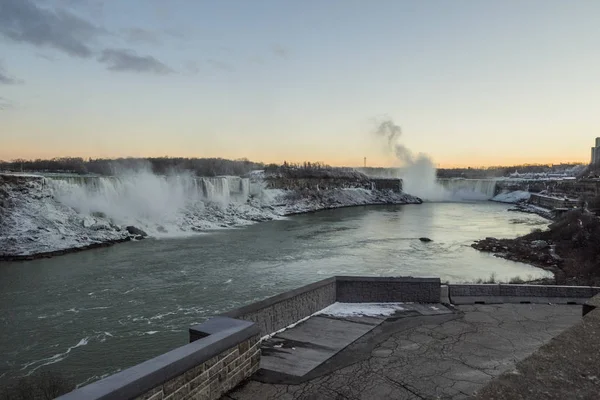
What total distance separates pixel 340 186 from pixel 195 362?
79037mm

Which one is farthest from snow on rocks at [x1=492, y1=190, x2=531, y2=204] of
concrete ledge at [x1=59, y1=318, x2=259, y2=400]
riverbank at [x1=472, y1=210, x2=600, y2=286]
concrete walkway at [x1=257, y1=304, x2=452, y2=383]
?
concrete ledge at [x1=59, y1=318, x2=259, y2=400]

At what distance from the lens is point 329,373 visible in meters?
4.82

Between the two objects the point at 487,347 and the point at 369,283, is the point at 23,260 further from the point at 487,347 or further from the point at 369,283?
the point at 487,347

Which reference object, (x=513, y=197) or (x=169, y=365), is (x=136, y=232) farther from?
(x=513, y=197)

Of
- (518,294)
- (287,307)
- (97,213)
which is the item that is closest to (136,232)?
(97,213)

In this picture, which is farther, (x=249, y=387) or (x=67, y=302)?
(x=67, y=302)

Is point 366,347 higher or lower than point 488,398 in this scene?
lower

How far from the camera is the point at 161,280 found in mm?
17172

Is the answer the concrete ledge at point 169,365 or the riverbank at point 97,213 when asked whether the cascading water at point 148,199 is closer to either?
the riverbank at point 97,213

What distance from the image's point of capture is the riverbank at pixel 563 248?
18.9 meters

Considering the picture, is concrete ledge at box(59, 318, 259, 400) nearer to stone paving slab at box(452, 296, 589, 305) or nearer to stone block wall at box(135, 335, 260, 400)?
stone block wall at box(135, 335, 260, 400)

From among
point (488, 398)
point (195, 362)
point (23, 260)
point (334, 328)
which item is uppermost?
point (488, 398)

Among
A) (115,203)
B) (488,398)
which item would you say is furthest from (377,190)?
(488,398)

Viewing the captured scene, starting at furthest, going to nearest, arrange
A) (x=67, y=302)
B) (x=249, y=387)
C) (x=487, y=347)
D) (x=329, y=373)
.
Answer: (x=67, y=302) < (x=487, y=347) < (x=329, y=373) < (x=249, y=387)
